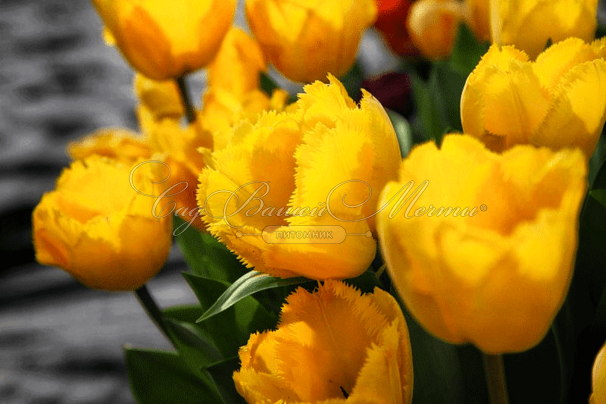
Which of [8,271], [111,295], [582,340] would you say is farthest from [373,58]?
[582,340]

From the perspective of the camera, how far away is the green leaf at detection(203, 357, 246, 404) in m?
0.25

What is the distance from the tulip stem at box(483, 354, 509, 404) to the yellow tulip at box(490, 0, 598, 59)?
0.15m

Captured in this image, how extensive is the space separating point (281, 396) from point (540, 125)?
121 mm

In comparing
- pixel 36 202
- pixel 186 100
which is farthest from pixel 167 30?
pixel 36 202

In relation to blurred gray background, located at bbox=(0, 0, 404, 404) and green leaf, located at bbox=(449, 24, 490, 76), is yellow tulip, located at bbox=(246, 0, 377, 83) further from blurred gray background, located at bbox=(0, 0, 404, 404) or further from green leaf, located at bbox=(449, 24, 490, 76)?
blurred gray background, located at bbox=(0, 0, 404, 404)

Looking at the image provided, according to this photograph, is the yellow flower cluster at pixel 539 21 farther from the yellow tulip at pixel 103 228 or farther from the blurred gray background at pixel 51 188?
the blurred gray background at pixel 51 188

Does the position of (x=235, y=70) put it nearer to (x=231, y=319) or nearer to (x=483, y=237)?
(x=231, y=319)

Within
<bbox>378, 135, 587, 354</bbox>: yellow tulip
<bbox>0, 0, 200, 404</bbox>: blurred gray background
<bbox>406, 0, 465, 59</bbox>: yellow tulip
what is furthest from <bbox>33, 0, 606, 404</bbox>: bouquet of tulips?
<bbox>0, 0, 200, 404</bbox>: blurred gray background

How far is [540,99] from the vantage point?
19 cm

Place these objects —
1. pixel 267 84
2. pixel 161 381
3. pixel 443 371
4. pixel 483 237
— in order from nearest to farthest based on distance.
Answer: pixel 483 237
pixel 443 371
pixel 161 381
pixel 267 84

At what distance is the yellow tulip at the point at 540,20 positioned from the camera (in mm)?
256

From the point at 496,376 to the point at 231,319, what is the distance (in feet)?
0.44

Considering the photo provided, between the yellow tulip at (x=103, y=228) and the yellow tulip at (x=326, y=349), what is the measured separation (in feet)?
0.35

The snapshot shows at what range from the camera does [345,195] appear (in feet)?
0.61
